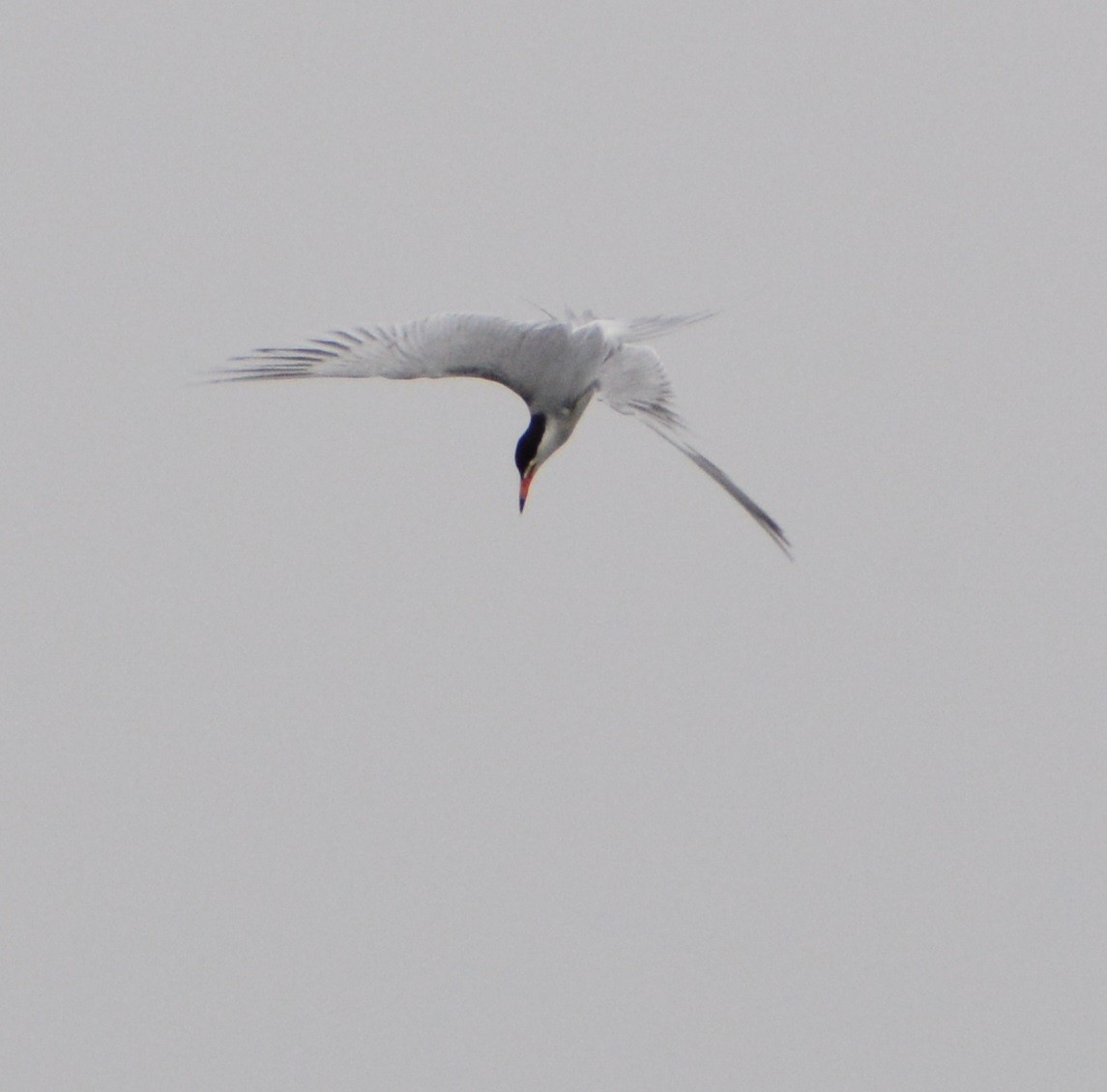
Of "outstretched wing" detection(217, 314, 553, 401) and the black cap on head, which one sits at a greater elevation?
"outstretched wing" detection(217, 314, 553, 401)

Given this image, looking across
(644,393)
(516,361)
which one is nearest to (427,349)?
(516,361)

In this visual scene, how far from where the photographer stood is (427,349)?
5.20 m

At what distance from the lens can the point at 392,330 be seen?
17.1 ft

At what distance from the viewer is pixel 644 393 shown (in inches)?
201

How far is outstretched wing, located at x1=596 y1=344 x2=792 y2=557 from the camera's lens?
15.0 ft

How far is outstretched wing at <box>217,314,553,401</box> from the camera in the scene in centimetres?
515

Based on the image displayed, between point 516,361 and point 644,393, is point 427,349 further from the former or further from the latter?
point 644,393

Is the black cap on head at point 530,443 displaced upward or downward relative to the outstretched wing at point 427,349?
downward

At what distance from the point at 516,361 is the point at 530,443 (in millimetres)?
241

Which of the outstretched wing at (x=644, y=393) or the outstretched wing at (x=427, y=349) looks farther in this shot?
the outstretched wing at (x=427, y=349)

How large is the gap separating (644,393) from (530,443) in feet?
1.28

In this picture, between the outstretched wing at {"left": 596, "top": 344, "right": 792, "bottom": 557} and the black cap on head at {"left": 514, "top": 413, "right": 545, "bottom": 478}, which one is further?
the black cap on head at {"left": 514, "top": 413, "right": 545, "bottom": 478}

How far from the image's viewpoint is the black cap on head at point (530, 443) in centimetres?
527

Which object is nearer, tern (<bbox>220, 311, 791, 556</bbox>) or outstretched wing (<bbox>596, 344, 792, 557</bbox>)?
outstretched wing (<bbox>596, 344, 792, 557</bbox>)
